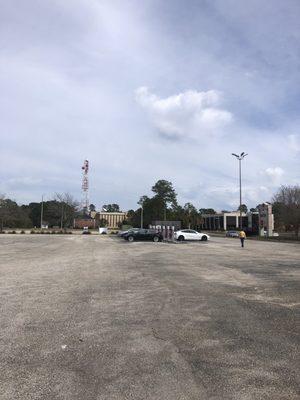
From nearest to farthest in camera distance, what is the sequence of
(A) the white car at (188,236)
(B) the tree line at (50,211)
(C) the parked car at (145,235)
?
(C) the parked car at (145,235)
(A) the white car at (188,236)
(B) the tree line at (50,211)

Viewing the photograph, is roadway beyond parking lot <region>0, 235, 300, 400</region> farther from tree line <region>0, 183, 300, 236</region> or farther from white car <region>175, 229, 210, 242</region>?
tree line <region>0, 183, 300, 236</region>

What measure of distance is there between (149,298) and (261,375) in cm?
605

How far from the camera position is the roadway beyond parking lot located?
17.8 feet

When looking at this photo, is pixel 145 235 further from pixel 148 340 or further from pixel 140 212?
pixel 140 212

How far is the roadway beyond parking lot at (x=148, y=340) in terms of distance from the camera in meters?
5.43

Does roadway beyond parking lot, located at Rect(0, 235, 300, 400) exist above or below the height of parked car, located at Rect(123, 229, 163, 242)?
below

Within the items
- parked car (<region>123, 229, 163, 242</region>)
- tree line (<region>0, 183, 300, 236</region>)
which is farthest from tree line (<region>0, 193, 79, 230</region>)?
parked car (<region>123, 229, 163, 242</region>)

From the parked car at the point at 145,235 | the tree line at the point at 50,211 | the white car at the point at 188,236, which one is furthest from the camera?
the tree line at the point at 50,211

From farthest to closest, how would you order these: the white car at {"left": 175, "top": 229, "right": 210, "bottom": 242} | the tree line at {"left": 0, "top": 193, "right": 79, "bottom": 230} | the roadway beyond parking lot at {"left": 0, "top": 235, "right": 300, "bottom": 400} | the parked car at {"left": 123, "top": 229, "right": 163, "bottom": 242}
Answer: the tree line at {"left": 0, "top": 193, "right": 79, "bottom": 230}
the white car at {"left": 175, "top": 229, "right": 210, "bottom": 242}
the parked car at {"left": 123, "top": 229, "right": 163, "bottom": 242}
the roadway beyond parking lot at {"left": 0, "top": 235, "right": 300, "bottom": 400}

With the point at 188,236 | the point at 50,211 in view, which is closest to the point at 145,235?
the point at 188,236

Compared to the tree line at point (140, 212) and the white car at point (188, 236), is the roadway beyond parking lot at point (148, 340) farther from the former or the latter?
the tree line at point (140, 212)

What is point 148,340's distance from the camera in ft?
24.7

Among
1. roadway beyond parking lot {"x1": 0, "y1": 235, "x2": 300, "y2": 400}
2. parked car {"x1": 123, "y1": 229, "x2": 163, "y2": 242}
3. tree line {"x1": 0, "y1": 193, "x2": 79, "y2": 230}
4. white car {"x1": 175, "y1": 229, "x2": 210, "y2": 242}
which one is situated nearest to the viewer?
roadway beyond parking lot {"x1": 0, "y1": 235, "x2": 300, "y2": 400}

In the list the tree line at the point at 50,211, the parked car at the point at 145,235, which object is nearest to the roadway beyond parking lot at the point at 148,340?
the parked car at the point at 145,235
